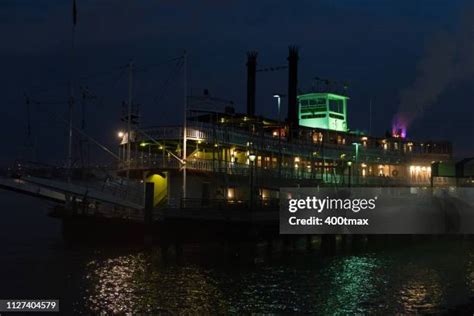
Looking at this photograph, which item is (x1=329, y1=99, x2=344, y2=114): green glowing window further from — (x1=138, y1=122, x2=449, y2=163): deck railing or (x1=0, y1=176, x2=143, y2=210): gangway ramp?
(x1=0, y1=176, x2=143, y2=210): gangway ramp

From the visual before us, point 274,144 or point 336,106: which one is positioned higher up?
point 336,106

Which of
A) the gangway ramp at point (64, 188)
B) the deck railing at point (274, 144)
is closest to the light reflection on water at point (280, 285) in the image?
the gangway ramp at point (64, 188)

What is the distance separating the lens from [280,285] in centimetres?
2953

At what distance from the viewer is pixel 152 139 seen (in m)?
47.1

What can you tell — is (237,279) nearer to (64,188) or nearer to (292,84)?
(64,188)

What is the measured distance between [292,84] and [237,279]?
151 ft

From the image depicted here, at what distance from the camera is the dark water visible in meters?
25.5

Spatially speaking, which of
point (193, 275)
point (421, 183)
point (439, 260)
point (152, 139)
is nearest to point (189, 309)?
point (193, 275)

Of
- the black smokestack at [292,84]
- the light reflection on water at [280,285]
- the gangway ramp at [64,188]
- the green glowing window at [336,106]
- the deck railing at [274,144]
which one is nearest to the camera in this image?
the light reflection on water at [280,285]

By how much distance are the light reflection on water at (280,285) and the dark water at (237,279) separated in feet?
0.14

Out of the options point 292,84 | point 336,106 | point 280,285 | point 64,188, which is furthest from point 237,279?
point 336,106

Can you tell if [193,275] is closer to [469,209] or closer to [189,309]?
[189,309]

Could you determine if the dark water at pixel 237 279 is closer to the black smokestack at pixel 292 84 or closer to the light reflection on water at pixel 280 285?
the light reflection on water at pixel 280 285

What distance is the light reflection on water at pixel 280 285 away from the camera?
2527 cm
